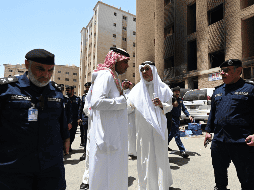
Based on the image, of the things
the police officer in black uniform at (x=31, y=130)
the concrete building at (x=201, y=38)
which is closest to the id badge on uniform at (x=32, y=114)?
the police officer in black uniform at (x=31, y=130)

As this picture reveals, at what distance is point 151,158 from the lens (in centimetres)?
311

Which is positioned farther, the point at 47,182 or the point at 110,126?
the point at 110,126

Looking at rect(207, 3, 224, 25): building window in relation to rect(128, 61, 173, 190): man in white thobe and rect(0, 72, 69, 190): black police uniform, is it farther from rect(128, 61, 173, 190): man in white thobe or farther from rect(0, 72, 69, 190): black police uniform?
rect(0, 72, 69, 190): black police uniform

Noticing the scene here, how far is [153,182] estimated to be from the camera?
3.02 meters

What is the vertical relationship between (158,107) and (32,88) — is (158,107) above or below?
below

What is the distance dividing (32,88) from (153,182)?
244 centimetres

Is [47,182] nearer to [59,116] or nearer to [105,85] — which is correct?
[59,116]

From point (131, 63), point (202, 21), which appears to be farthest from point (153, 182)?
point (131, 63)

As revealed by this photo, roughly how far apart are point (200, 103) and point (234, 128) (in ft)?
27.6

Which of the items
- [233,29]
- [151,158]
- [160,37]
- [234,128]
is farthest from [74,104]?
[160,37]

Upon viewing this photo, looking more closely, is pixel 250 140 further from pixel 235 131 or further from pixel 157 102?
pixel 157 102

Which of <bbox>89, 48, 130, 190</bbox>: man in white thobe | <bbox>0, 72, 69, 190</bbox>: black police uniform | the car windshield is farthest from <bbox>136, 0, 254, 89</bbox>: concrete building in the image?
<bbox>0, 72, 69, 190</bbox>: black police uniform

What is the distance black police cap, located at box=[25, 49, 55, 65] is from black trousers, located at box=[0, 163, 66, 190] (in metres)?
1.03

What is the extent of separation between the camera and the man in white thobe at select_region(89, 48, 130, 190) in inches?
89.8
